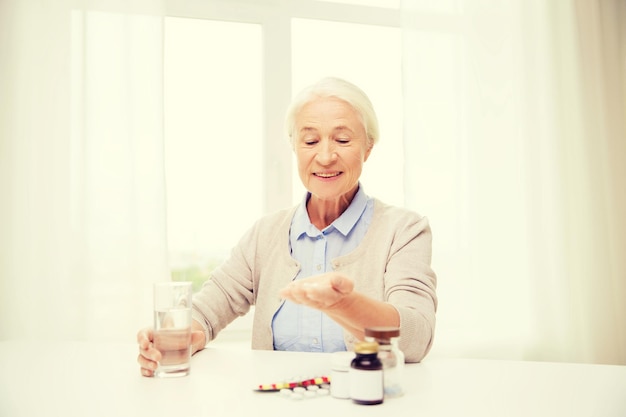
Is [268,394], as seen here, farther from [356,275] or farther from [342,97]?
[342,97]

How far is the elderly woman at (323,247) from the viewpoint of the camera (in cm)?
150

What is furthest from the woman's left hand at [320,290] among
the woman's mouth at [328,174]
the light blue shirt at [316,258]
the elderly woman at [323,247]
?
the woman's mouth at [328,174]

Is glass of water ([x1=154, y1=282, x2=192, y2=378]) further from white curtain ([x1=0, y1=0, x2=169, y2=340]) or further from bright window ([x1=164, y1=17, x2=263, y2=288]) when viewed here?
bright window ([x1=164, y1=17, x2=263, y2=288])

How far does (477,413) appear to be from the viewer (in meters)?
0.88

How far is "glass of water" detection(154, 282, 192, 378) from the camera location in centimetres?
112

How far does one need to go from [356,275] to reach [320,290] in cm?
55

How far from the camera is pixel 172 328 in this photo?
3.66ft

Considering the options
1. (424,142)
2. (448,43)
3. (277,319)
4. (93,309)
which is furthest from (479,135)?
(93,309)

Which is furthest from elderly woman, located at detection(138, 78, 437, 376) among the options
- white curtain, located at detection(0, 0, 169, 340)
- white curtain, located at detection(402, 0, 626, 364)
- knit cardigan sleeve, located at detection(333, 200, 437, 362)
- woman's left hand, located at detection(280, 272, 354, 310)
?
white curtain, located at detection(402, 0, 626, 364)

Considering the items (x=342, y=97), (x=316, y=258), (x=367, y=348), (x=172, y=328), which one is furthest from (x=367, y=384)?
(x=342, y=97)

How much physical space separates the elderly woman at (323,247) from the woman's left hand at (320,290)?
1.23ft

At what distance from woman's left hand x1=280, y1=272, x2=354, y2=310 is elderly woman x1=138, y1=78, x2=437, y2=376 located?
375 millimetres

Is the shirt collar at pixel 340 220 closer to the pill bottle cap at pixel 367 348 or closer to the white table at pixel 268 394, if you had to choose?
the white table at pixel 268 394

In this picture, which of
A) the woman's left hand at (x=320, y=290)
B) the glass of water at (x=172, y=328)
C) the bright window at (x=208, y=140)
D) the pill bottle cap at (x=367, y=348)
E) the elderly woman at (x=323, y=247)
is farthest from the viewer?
the bright window at (x=208, y=140)
